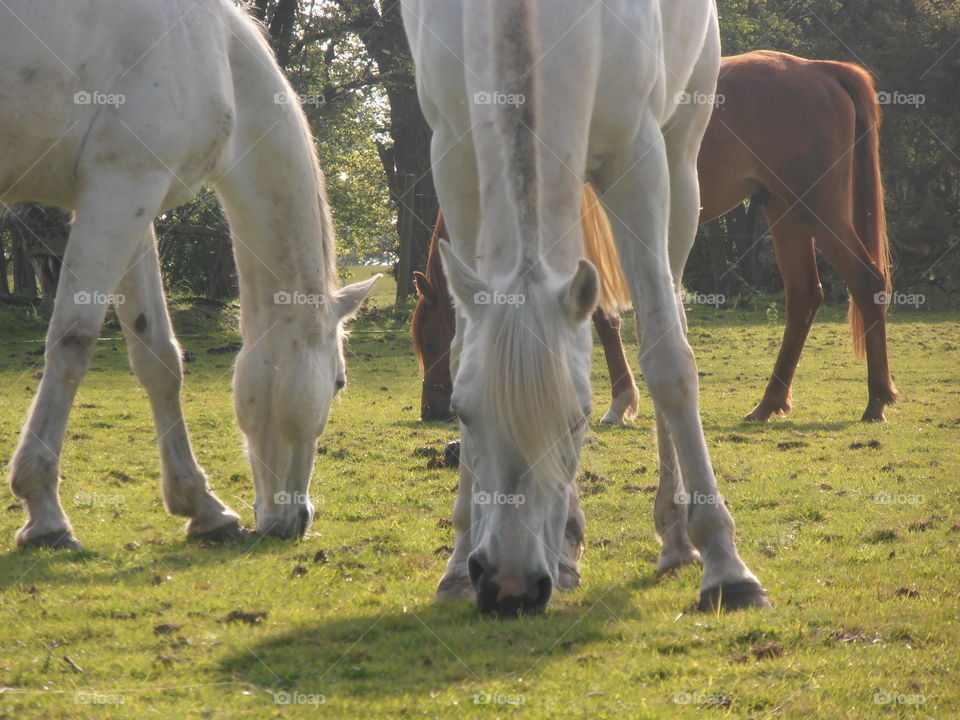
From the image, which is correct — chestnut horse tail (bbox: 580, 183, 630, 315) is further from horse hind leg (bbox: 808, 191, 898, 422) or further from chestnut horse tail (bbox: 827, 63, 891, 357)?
chestnut horse tail (bbox: 827, 63, 891, 357)

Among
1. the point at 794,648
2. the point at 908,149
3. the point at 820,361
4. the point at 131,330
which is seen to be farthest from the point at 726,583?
the point at 908,149

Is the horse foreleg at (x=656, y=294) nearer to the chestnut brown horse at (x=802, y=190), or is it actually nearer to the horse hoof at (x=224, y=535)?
the horse hoof at (x=224, y=535)

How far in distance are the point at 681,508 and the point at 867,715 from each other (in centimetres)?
189

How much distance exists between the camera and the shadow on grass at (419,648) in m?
3.44

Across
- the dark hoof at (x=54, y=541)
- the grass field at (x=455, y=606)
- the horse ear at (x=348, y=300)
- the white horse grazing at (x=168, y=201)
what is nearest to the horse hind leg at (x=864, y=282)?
the grass field at (x=455, y=606)

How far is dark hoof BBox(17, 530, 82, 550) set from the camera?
5.03 metres

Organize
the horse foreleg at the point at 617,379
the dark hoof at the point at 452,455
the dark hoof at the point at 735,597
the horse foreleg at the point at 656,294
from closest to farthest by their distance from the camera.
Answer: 1. the dark hoof at the point at 735,597
2. the horse foreleg at the point at 656,294
3. the dark hoof at the point at 452,455
4. the horse foreleg at the point at 617,379

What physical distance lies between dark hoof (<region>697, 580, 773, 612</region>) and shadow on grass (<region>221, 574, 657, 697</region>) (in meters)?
0.28

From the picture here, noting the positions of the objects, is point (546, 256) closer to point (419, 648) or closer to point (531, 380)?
point (531, 380)

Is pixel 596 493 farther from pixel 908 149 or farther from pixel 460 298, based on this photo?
pixel 908 149

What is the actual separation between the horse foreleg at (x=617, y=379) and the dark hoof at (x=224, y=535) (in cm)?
471

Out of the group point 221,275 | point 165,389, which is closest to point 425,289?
point 165,389

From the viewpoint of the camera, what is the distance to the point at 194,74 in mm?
5094

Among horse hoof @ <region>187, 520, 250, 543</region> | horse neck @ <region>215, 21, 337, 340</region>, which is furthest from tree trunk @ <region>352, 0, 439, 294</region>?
horse hoof @ <region>187, 520, 250, 543</region>
